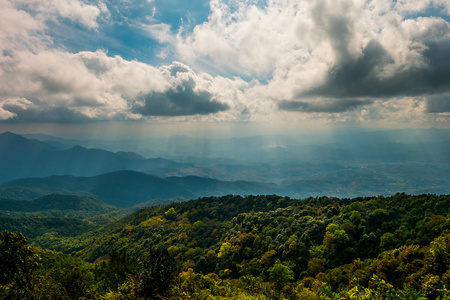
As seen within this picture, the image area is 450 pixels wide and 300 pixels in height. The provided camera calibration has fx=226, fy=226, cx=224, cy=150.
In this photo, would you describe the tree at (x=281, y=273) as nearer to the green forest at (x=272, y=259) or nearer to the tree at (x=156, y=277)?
the green forest at (x=272, y=259)

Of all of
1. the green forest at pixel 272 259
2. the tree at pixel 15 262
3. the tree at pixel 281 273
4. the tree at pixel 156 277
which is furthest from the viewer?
the tree at pixel 281 273

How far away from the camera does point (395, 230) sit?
58.1m

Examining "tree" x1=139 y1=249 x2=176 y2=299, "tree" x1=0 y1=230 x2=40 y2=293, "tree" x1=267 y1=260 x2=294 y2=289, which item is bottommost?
"tree" x1=267 y1=260 x2=294 y2=289

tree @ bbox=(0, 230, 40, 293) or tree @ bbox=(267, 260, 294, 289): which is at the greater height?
tree @ bbox=(0, 230, 40, 293)

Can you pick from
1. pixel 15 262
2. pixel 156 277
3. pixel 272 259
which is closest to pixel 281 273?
pixel 272 259

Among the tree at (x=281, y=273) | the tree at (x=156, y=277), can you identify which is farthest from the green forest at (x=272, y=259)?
the tree at (x=281, y=273)

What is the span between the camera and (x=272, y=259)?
6028 cm

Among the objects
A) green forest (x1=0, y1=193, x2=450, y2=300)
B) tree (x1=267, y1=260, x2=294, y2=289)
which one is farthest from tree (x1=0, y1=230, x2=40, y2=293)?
tree (x1=267, y1=260, x2=294, y2=289)

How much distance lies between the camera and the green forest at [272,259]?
1672 centimetres

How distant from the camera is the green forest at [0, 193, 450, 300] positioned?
16.7 m

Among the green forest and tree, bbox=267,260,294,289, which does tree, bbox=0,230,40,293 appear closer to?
the green forest

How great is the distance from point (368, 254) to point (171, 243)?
79.2 metres

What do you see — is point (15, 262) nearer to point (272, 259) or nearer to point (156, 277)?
point (156, 277)

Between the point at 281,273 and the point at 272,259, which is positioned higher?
the point at 281,273
